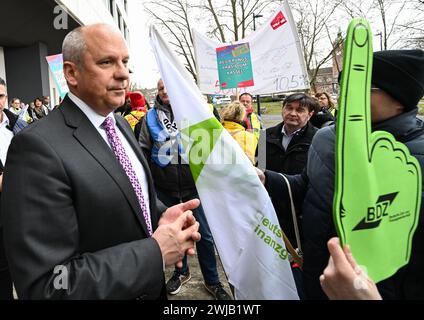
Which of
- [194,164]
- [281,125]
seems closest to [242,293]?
[194,164]

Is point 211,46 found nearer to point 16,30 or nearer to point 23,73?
point 16,30

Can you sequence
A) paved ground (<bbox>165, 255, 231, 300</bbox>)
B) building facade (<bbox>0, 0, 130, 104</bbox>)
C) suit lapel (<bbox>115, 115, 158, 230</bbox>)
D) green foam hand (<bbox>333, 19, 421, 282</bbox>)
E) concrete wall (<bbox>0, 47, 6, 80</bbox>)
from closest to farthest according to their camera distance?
green foam hand (<bbox>333, 19, 421, 282</bbox>)
suit lapel (<bbox>115, 115, 158, 230</bbox>)
paved ground (<bbox>165, 255, 231, 300</bbox>)
building facade (<bbox>0, 0, 130, 104</bbox>)
concrete wall (<bbox>0, 47, 6, 80</bbox>)

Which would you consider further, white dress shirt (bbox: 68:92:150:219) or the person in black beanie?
white dress shirt (bbox: 68:92:150:219)

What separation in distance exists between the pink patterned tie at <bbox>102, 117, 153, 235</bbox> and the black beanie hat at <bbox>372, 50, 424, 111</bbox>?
1.02m

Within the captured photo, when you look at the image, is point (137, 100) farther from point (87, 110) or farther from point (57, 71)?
point (87, 110)

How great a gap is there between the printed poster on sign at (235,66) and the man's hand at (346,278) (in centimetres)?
374

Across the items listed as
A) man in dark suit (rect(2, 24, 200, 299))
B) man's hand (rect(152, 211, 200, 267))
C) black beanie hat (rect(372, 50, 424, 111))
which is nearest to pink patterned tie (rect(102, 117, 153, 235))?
man in dark suit (rect(2, 24, 200, 299))

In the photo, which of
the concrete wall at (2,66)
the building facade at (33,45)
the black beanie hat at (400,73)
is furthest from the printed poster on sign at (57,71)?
the concrete wall at (2,66)

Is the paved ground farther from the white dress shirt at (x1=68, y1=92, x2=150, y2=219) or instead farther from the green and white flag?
the white dress shirt at (x1=68, y1=92, x2=150, y2=219)

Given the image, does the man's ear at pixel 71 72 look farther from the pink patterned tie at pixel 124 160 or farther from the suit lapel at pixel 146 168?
the suit lapel at pixel 146 168

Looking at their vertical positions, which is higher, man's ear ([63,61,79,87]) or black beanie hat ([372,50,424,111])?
man's ear ([63,61,79,87])

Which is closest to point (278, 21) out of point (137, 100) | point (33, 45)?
point (137, 100)

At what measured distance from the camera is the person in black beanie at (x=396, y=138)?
4.11ft

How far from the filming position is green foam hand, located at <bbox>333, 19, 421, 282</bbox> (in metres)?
0.85
